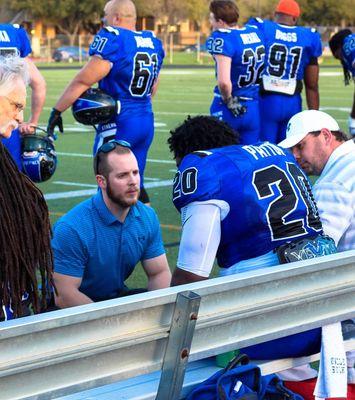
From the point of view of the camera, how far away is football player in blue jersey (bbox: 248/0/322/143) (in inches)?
374

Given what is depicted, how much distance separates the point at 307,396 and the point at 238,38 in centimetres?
572

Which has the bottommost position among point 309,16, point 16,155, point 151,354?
point 309,16

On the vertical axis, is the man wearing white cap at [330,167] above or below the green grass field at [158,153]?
above

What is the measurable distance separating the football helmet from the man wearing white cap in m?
2.24

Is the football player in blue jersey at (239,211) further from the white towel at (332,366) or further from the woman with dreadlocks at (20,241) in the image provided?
the woman with dreadlocks at (20,241)

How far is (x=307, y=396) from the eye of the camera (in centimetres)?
374

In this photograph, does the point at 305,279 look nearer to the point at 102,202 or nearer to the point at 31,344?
the point at 31,344

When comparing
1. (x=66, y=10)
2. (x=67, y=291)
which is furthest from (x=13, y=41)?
(x=66, y=10)

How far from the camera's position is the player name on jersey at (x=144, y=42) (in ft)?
26.9

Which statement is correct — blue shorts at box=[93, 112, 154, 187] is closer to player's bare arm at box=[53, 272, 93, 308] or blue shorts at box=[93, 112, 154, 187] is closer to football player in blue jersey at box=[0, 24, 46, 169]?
football player in blue jersey at box=[0, 24, 46, 169]

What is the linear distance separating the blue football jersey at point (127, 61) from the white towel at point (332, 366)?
4932 mm

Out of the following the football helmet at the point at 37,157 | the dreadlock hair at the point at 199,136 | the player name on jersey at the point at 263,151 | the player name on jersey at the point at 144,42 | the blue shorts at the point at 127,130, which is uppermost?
the player name on jersey at the point at 263,151

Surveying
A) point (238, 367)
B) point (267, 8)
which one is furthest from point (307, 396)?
point (267, 8)

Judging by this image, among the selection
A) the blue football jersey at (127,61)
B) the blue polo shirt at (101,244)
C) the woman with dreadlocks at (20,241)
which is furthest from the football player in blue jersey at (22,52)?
the woman with dreadlocks at (20,241)
